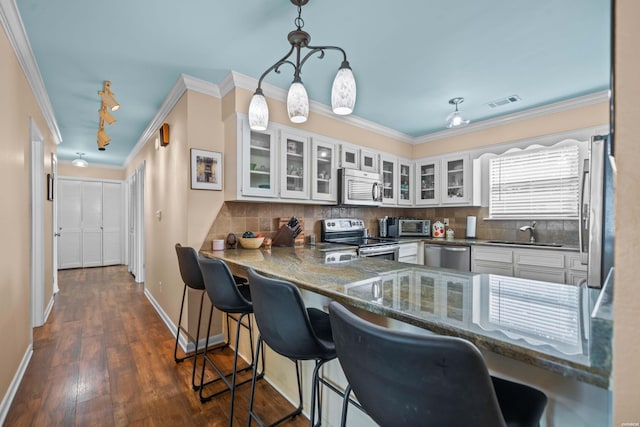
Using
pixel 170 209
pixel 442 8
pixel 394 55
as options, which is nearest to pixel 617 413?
pixel 442 8

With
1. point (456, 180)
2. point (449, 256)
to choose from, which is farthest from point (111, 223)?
point (456, 180)

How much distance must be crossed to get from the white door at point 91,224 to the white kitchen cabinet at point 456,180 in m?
7.32

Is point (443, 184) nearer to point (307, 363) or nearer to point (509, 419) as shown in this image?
point (307, 363)

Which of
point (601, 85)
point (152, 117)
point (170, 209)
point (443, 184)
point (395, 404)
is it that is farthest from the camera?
point (443, 184)

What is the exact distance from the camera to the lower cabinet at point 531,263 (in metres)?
2.98

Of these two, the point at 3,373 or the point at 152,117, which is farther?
the point at 152,117

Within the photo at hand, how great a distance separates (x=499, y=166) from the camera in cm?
388

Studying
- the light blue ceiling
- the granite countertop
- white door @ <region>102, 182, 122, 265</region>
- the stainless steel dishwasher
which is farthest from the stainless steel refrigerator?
white door @ <region>102, 182, 122, 265</region>

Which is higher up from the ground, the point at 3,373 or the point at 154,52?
the point at 154,52

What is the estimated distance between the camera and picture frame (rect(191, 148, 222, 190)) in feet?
8.77

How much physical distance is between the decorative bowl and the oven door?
44.3 inches

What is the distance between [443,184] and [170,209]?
3653 mm

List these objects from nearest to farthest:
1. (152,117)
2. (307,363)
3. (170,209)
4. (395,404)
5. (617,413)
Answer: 1. (617,413)
2. (395,404)
3. (307,363)
4. (170,209)
5. (152,117)

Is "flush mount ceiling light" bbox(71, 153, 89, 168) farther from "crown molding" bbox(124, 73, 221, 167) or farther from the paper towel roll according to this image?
the paper towel roll
